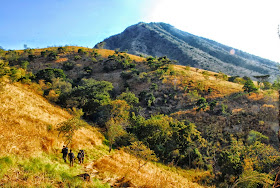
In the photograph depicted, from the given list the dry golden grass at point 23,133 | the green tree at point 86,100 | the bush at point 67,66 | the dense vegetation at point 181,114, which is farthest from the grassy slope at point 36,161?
the bush at point 67,66

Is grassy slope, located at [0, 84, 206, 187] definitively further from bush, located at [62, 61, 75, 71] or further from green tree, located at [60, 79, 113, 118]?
bush, located at [62, 61, 75, 71]

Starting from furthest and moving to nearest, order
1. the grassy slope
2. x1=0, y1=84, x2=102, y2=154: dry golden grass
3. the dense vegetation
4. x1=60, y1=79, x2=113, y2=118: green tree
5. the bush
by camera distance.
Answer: the bush < x1=60, y1=79, x2=113, y2=118: green tree < the dense vegetation < x1=0, y1=84, x2=102, y2=154: dry golden grass < the grassy slope

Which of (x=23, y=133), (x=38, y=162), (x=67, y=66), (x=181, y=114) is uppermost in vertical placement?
(x=67, y=66)

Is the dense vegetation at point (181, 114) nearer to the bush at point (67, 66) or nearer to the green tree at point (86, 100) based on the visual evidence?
the bush at point (67, 66)

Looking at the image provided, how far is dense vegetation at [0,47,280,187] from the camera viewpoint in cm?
2338

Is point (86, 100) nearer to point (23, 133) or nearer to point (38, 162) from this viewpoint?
point (23, 133)

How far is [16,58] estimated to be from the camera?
79.6 meters

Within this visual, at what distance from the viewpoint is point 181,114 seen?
42.4 meters

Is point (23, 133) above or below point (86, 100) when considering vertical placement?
above

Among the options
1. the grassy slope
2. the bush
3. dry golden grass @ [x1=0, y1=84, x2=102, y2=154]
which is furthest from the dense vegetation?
dry golden grass @ [x1=0, y1=84, x2=102, y2=154]

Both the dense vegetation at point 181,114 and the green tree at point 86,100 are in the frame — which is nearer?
the dense vegetation at point 181,114

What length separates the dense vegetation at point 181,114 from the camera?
23.4 metres

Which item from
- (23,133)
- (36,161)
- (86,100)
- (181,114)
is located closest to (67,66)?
(86,100)

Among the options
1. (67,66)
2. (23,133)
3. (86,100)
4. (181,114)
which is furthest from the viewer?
(67,66)
